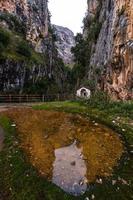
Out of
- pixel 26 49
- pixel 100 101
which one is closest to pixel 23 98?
pixel 26 49

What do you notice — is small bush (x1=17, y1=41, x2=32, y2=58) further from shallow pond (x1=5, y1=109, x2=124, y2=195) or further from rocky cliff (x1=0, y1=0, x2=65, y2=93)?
shallow pond (x1=5, y1=109, x2=124, y2=195)

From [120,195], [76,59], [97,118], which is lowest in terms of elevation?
[120,195]

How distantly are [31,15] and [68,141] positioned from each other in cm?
8533

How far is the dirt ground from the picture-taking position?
13.9 m

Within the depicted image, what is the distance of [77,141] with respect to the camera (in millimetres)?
17656

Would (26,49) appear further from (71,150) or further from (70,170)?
(70,170)

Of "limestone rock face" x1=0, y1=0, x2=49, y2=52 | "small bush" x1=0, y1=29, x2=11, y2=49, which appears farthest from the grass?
"limestone rock face" x1=0, y1=0, x2=49, y2=52

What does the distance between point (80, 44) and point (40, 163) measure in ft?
268

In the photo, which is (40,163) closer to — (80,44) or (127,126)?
(127,126)

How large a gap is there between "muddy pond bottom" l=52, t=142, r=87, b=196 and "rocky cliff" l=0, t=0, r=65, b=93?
45.6m

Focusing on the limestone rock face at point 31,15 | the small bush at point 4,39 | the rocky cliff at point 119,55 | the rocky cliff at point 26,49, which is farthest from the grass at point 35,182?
the limestone rock face at point 31,15

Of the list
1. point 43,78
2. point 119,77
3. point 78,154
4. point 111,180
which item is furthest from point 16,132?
point 43,78

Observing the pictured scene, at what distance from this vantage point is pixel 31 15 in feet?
320

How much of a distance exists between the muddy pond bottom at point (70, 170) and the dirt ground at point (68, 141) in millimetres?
243
